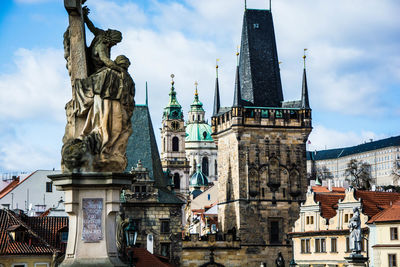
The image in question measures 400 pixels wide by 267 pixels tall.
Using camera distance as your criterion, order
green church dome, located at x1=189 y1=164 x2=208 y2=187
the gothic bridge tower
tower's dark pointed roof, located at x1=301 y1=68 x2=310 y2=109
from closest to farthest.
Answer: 1. the gothic bridge tower
2. tower's dark pointed roof, located at x1=301 y1=68 x2=310 y2=109
3. green church dome, located at x1=189 y1=164 x2=208 y2=187

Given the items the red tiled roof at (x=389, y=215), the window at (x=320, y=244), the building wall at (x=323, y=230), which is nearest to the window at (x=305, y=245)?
the building wall at (x=323, y=230)

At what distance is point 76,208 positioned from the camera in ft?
29.6

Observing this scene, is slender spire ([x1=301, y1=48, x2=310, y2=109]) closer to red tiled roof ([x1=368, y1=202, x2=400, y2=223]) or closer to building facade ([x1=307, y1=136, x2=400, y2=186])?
red tiled roof ([x1=368, y1=202, x2=400, y2=223])

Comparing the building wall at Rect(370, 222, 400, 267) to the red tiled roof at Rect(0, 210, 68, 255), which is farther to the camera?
the building wall at Rect(370, 222, 400, 267)

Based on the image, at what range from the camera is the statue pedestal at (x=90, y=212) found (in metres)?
8.96

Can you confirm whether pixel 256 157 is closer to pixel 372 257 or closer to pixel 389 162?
pixel 372 257

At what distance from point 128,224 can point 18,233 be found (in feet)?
78.2

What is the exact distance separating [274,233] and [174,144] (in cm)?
8214

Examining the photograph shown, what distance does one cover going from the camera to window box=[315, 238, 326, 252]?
161 ft

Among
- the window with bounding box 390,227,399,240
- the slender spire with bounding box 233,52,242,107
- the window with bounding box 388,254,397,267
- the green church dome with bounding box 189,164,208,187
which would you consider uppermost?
the slender spire with bounding box 233,52,242,107

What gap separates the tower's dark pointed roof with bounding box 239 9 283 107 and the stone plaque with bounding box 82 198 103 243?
56854mm

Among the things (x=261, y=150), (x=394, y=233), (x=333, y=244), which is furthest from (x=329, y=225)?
(x=261, y=150)

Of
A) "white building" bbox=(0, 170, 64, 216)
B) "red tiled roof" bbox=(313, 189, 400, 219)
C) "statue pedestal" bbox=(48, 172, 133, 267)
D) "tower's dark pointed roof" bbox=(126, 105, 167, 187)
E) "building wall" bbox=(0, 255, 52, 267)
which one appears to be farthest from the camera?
"white building" bbox=(0, 170, 64, 216)

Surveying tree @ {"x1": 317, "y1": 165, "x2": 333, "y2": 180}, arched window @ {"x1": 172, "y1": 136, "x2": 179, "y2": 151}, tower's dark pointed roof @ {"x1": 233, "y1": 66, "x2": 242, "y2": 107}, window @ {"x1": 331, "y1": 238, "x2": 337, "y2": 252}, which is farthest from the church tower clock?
window @ {"x1": 331, "y1": 238, "x2": 337, "y2": 252}
